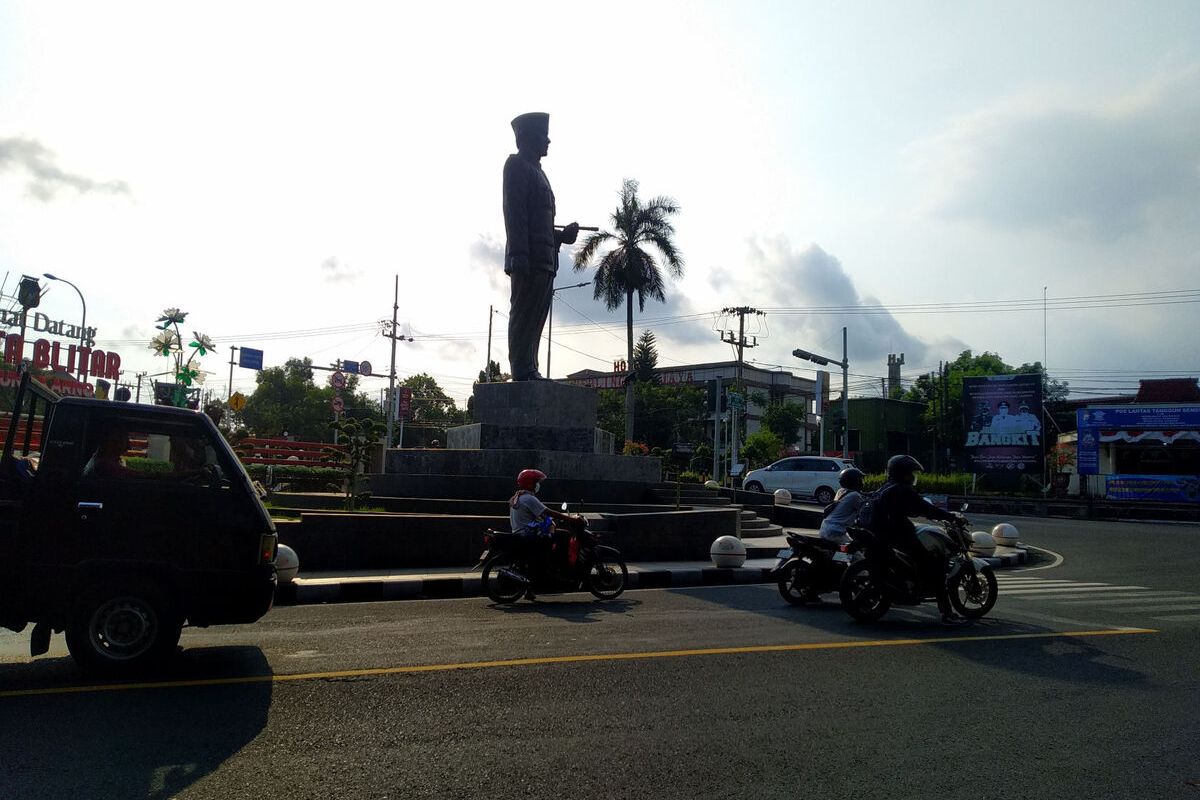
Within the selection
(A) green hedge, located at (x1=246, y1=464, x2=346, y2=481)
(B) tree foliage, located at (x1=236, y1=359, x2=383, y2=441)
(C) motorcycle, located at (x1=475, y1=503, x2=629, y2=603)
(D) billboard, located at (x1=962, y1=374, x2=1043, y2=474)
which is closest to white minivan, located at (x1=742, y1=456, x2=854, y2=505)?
(D) billboard, located at (x1=962, y1=374, x2=1043, y2=474)

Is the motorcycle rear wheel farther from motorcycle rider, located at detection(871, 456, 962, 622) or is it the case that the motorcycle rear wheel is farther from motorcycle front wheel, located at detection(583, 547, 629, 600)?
motorcycle front wheel, located at detection(583, 547, 629, 600)

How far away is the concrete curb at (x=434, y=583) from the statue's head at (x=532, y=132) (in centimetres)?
842

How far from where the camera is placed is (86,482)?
17.8 feet

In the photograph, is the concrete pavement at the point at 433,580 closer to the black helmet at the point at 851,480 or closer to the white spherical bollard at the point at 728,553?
the white spherical bollard at the point at 728,553

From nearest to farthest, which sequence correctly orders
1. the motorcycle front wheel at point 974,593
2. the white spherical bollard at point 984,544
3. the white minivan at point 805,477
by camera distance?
1. the motorcycle front wheel at point 974,593
2. the white spherical bollard at point 984,544
3. the white minivan at point 805,477

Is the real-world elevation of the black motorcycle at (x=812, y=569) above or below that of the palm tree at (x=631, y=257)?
below

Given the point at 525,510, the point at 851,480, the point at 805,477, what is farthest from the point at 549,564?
the point at 805,477

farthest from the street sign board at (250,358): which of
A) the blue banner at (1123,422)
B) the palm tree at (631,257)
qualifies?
the blue banner at (1123,422)

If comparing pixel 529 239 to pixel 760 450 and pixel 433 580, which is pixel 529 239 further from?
pixel 760 450

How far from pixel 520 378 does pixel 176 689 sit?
1184cm

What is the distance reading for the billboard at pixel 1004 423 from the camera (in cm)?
3594

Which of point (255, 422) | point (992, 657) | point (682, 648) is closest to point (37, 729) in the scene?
point (682, 648)

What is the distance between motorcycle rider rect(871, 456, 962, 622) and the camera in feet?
26.0

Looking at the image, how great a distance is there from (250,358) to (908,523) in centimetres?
4126
